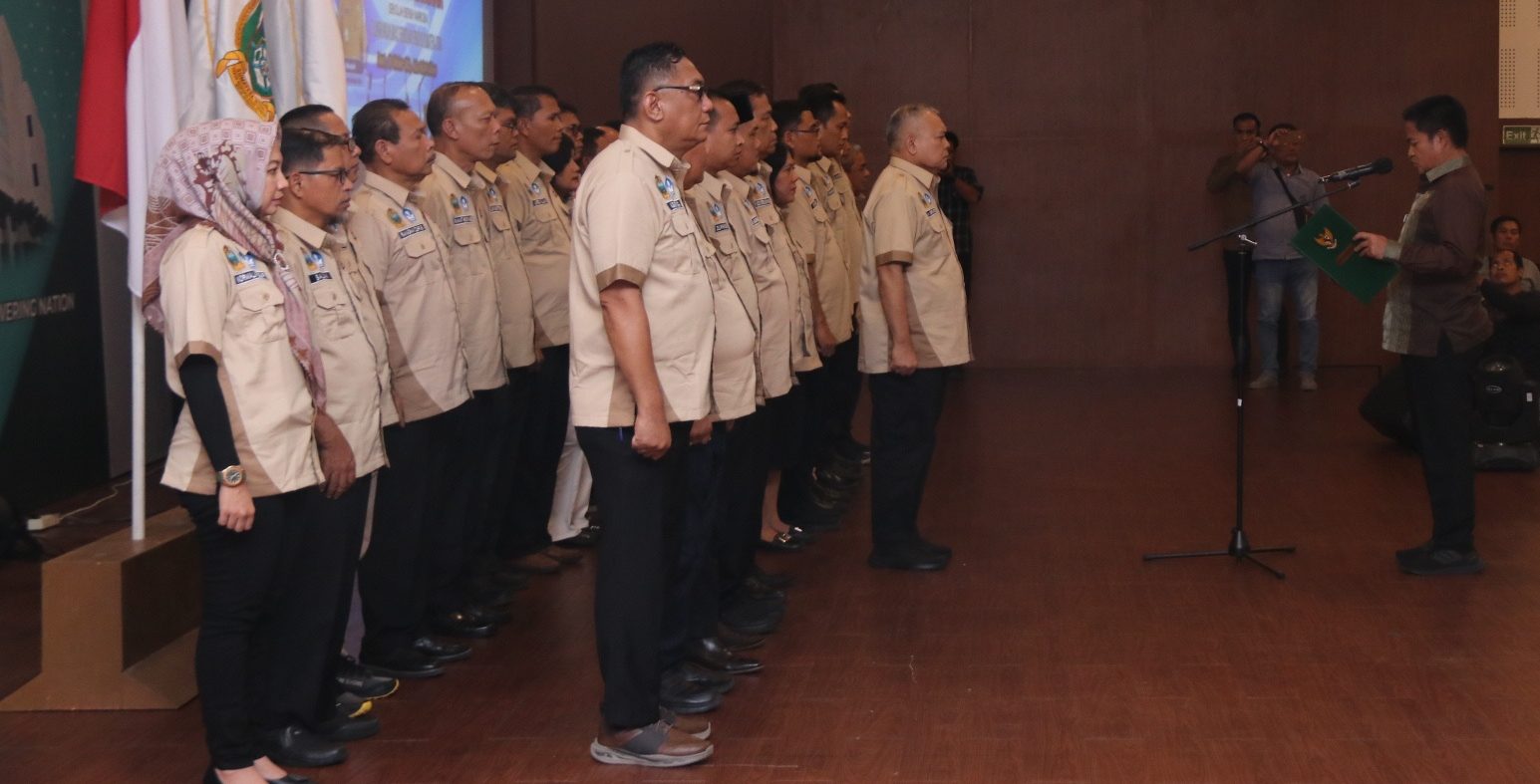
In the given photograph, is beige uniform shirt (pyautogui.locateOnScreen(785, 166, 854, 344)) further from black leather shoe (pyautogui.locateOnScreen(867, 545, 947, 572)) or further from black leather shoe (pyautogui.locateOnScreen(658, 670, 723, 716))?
black leather shoe (pyautogui.locateOnScreen(658, 670, 723, 716))

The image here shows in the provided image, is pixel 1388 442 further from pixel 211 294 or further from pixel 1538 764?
pixel 211 294

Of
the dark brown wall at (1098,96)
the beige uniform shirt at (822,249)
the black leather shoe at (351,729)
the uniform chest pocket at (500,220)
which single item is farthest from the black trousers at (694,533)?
the dark brown wall at (1098,96)

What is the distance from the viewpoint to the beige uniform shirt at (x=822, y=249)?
5926 millimetres

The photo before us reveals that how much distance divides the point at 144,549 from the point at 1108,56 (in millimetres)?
8366

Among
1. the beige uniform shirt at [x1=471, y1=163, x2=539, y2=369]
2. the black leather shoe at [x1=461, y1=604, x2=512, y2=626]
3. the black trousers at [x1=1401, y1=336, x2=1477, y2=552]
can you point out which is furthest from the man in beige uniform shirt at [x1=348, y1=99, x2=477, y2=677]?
the black trousers at [x1=1401, y1=336, x2=1477, y2=552]

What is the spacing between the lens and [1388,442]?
777 cm

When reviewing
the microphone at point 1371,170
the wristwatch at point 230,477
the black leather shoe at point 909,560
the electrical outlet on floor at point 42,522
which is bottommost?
the black leather shoe at point 909,560

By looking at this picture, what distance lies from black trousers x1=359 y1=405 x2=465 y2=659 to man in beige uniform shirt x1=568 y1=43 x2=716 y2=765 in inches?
33.2

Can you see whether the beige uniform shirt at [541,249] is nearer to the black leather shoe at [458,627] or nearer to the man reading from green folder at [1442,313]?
the black leather shoe at [458,627]

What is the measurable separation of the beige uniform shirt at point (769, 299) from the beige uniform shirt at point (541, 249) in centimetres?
77

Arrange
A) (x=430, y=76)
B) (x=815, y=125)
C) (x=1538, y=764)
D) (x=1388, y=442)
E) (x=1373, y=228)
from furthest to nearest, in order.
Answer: (x=1373, y=228), (x=430, y=76), (x=1388, y=442), (x=815, y=125), (x=1538, y=764)

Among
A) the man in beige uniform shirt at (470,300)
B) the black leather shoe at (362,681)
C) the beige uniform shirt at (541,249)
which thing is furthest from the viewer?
the beige uniform shirt at (541,249)

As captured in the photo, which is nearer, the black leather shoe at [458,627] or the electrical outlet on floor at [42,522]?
the black leather shoe at [458,627]

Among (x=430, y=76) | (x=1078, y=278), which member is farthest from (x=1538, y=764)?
(x=1078, y=278)
